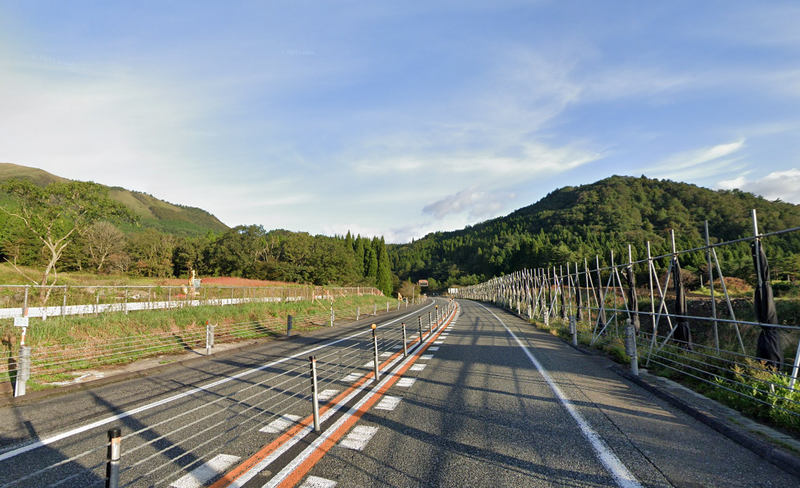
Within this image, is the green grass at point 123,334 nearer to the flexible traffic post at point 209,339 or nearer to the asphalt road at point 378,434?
the flexible traffic post at point 209,339

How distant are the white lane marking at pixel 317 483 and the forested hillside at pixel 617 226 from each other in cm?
2481

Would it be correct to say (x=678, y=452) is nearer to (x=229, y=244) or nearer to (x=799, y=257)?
(x=799, y=257)

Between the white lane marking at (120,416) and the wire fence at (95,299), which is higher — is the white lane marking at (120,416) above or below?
below

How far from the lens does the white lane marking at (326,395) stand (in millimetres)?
6934

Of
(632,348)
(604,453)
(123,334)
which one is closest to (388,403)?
(604,453)

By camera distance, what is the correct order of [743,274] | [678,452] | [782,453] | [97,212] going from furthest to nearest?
[743,274] < [97,212] < [678,452] < [782,453]

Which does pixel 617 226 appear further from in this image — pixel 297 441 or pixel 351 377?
pixel 297 441

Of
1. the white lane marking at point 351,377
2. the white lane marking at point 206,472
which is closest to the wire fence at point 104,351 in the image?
the white lane marking at point 351,377

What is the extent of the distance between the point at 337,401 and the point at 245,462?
8.39ft

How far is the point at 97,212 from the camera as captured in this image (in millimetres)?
28047

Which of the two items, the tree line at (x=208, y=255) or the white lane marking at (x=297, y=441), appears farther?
the tree line at (x=208, y=255)

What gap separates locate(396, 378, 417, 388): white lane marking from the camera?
7992mm

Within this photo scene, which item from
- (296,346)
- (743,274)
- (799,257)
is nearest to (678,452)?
(296,346)

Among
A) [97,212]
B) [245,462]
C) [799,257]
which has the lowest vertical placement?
[245,462]
